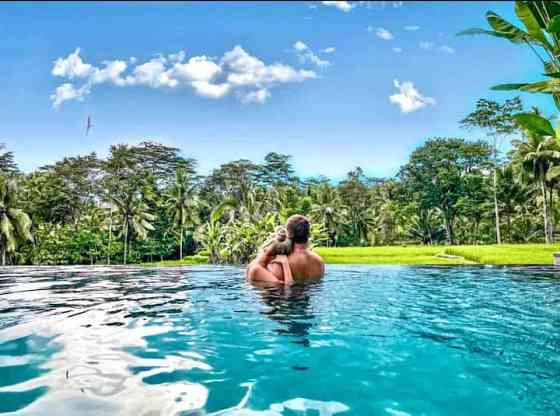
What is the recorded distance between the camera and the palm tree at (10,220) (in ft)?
118

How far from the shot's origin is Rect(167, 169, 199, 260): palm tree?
1956 inches

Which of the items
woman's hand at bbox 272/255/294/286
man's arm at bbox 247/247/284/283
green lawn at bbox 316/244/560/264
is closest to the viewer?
woman's hand at bbox 272/255/294/286

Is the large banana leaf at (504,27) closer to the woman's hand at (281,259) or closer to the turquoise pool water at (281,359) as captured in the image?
the turquoise pool water at (281,359)

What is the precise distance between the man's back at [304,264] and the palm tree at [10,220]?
33.2 metres

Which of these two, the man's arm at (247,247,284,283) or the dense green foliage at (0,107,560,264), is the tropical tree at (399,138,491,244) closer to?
the dense green foliage at (0,107,560,264)

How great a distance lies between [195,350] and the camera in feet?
13.3

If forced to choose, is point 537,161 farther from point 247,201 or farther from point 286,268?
point 286,268

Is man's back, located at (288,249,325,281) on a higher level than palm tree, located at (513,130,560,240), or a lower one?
lower

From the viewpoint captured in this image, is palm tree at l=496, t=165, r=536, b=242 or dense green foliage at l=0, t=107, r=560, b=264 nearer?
dense green foliage at l=0, t=107, r=560, b=264

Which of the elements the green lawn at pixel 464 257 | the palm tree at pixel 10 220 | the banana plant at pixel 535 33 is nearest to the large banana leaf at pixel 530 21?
the banana plant at pixel 535 33

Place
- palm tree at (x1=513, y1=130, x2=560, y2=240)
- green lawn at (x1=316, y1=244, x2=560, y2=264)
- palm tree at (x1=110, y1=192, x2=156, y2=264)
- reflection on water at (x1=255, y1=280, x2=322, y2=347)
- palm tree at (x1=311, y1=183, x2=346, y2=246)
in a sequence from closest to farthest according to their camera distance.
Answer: reflection on water at (x1=255, y1=280, x2=322, y2=347), green lawn at (x1=316, y1=244, x2=560, y2=264), palm tree at (x1=513, y1=130, x2=560, y2=240), palm tree at (x1=110, y1=192, x2=156, y2=264), palm tree at (x1=311, y1=183, x2=346, y2=246)

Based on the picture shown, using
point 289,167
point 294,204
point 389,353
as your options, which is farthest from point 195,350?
point 289,167

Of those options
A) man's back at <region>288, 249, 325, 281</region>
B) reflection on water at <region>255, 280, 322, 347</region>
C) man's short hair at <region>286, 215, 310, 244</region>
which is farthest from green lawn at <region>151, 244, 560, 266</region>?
reflection on water at <region>255, 280, 322, 347</region>

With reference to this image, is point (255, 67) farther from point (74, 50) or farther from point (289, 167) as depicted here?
point (74, 50)
